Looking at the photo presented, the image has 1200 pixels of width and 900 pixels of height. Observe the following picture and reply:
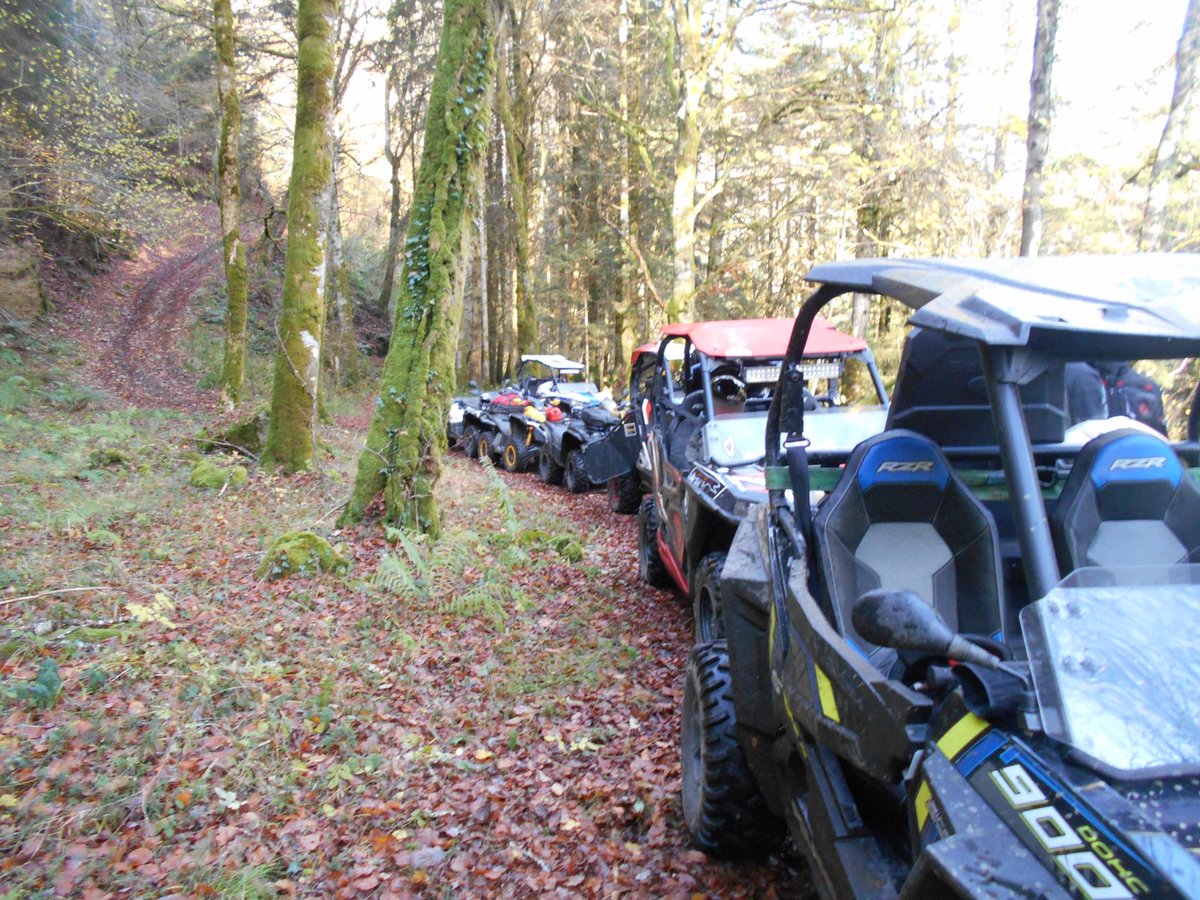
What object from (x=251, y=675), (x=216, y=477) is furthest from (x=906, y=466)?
(x=216, y=477)

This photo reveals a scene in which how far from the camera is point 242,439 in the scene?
11.1m

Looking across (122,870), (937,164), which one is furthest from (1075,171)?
(122,870)

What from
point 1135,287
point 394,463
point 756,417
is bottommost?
point 394,463

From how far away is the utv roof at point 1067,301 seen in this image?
1.97 m

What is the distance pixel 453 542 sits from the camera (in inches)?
298

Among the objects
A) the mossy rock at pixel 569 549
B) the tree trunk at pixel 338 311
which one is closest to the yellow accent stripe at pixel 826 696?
the mossy rock at pixel 569 549

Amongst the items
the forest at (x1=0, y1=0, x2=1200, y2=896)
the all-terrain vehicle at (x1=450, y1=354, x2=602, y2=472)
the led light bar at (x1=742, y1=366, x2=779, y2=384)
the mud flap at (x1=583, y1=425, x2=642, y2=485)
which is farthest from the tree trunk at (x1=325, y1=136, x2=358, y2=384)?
the led light bar at (x1=742, y1=366, x2=779, y2=384)

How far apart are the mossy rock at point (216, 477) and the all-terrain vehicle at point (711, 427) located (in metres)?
4.84

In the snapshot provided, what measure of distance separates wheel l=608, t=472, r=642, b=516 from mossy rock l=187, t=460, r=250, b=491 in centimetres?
474

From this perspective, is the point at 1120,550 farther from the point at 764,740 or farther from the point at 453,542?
the point at 453,542

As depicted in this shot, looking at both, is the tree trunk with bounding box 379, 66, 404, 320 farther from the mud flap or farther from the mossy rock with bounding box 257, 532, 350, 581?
the mossy rock with bounding box 257, 532, 350, 581

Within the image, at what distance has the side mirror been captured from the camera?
73.6 inches

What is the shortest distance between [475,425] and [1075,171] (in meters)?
12.3

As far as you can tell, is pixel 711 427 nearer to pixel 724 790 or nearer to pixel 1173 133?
pixel 724 790
